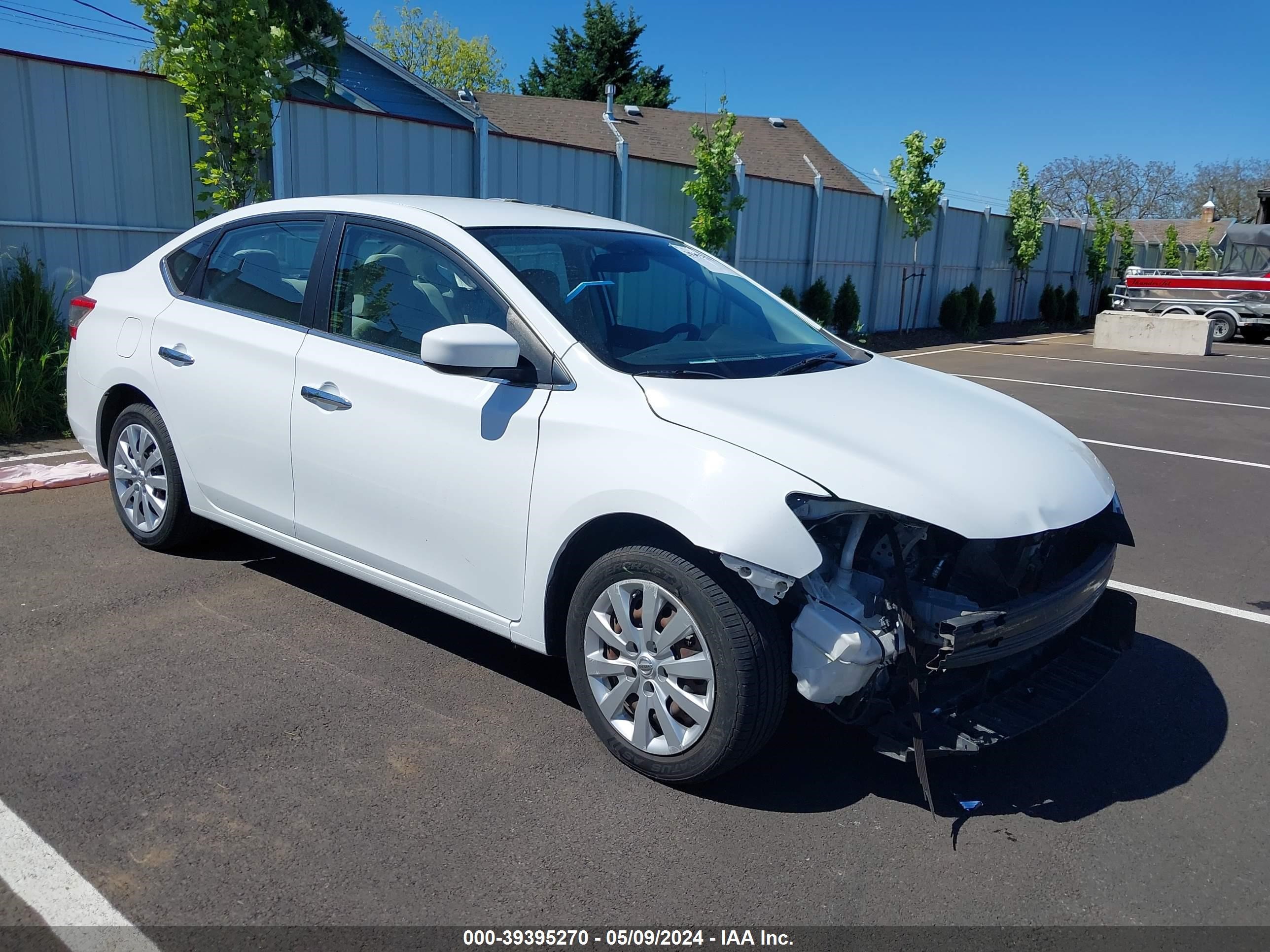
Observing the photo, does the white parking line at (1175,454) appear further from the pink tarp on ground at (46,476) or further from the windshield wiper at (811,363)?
the pink tarp on ground at (46,476)

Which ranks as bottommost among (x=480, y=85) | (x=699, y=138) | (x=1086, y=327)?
(x=1086, y=327)

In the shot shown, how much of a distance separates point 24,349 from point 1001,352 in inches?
674

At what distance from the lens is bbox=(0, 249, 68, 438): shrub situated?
7.67m

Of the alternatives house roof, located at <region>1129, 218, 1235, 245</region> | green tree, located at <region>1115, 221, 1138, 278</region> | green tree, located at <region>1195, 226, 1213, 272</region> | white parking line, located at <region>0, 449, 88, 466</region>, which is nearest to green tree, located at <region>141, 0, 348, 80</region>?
white parking line, located at <region>0, 449, 88, 466</region>

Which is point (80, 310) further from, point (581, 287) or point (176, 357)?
point (581, 287)

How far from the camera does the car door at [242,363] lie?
4211 mm

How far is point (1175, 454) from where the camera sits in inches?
374

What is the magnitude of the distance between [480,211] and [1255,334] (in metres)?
26.1

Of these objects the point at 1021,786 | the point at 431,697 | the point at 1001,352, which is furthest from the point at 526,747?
the point at 1001,352

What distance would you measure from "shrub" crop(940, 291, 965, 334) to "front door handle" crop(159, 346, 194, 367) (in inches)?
826

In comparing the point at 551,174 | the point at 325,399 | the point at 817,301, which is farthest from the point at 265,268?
the point at 817,301

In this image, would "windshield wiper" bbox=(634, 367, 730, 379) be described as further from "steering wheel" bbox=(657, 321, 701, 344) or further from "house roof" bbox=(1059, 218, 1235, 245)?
"house roof" bbox=(1059, 218, 1235, 245)

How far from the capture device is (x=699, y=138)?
15969 millimetres

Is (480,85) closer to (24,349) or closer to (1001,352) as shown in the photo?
(1001,352)
